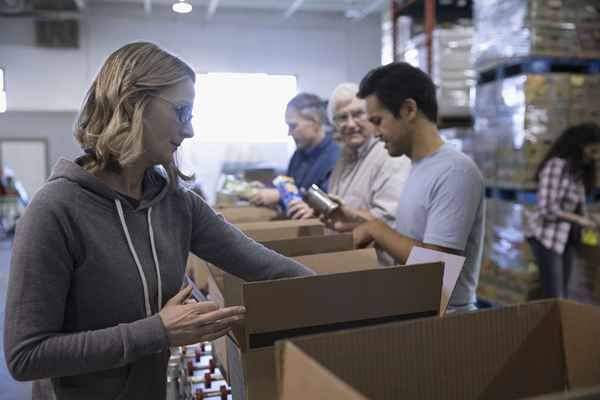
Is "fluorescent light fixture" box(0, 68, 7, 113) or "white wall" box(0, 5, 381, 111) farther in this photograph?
"white wall" box(0, 5, 381, 111)

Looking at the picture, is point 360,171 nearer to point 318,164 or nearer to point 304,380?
point 318,164

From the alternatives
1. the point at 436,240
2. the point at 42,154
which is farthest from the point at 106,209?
the point at 42,154

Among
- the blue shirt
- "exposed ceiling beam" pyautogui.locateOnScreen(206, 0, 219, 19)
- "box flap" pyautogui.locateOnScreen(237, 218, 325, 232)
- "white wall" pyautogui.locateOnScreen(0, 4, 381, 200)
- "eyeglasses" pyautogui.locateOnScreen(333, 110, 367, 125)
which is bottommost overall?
"box flap" pyautogui.locateOnScreen(237, 218, 325, 232)

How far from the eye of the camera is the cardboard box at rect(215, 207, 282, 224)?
2307 mm

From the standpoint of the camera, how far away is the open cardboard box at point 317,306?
3.02ft

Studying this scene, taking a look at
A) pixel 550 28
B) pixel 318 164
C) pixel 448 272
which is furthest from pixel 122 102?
pixel 550 28

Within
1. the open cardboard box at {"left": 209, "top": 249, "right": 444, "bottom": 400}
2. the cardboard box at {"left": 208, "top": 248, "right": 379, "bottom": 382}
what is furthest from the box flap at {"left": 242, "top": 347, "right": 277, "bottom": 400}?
the cardboard box at {"left": 208, "top": 248, "right": 379, "bottom": 382}

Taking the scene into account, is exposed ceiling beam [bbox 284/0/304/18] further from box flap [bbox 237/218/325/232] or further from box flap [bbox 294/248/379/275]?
box flap [bbox 294/248/379/275]

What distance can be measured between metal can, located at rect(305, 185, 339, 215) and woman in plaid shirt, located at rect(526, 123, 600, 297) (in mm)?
2181

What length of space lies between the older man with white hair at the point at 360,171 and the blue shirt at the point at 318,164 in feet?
0.91

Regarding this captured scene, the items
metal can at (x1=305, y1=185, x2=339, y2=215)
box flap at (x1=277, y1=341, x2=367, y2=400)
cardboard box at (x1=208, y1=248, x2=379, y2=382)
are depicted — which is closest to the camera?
box flap at (x1=277, y1=341, x2=367, y2=400)

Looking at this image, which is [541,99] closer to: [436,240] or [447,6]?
[447,6]

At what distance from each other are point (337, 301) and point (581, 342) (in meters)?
0.40

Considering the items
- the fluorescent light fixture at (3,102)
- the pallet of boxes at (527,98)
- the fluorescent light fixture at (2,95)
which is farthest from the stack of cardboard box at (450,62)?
the fluorescent light fixture at (3,102)
